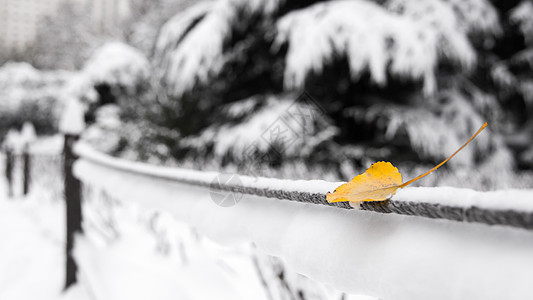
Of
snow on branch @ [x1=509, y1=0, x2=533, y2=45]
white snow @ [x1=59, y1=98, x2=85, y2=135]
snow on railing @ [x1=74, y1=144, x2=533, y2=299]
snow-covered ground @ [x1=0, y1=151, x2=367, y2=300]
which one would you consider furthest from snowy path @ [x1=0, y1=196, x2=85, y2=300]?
snow on branch @ [x1=509, y1=0, x2=533, y2=45]

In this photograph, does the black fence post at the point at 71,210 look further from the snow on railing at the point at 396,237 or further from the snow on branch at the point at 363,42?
the snow on branch at the point at 363,42

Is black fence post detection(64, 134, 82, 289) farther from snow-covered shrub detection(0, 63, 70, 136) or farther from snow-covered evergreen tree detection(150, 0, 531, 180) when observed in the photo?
snow-covered shrub detection(0, 63, 70, 136)

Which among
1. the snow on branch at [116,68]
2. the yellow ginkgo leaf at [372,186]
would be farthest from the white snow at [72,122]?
the snow on branch at [116,68]

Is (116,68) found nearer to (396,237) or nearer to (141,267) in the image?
(141,267)

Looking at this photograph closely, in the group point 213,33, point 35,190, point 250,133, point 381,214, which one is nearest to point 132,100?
point 35,190

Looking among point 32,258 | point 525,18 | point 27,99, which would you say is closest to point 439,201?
point 32,258
